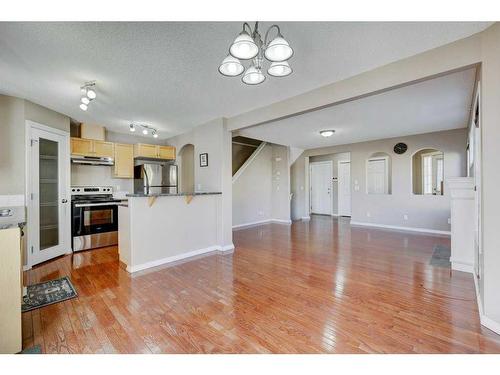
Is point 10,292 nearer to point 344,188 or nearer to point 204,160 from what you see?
point 204,160

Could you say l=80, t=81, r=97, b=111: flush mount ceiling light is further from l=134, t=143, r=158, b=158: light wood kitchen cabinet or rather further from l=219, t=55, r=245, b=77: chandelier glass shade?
l=134, t=143, r=158, b=158: light wood kitchen cabinet

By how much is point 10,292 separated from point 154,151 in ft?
13.0

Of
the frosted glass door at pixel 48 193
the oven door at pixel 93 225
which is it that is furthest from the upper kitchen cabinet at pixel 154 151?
the frosted glass door at pixel 48 193

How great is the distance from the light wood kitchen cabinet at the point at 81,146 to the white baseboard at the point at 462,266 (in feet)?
19.8

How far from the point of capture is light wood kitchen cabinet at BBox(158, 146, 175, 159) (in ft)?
17.4

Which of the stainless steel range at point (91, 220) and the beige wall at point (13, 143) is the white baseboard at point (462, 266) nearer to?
the stainless steel range at point (91, 220)

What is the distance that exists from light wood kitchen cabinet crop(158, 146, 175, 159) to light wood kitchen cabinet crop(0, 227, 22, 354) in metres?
3.89

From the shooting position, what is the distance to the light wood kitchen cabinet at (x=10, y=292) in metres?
1.55

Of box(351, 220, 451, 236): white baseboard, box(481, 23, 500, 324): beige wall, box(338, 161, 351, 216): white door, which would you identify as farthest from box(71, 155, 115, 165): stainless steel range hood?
box(338, 161, 351, 216): white door

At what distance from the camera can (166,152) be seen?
5.43 m
